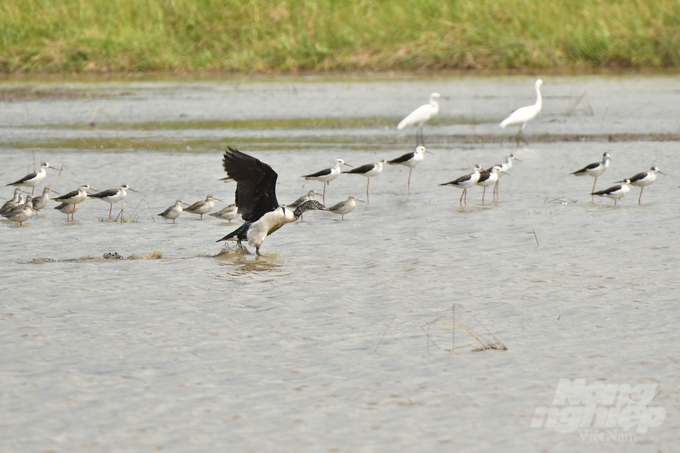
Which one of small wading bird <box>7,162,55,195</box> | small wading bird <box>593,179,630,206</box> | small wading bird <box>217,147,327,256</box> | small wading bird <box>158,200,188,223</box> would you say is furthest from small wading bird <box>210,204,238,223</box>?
small wading bird <box>593,179,630,206</box>

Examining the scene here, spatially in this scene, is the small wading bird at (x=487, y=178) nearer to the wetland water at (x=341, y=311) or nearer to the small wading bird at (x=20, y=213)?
the wetland water at (x=341, y=311)

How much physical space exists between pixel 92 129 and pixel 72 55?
11.5m

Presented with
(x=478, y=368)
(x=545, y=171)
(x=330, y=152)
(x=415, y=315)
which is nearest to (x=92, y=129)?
(x=330, y=152)

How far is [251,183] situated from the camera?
10.2 m

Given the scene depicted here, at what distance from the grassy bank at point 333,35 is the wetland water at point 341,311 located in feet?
40.7

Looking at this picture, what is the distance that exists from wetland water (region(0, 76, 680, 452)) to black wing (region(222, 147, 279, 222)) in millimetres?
457

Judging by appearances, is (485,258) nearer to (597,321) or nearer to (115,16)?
(597,321)

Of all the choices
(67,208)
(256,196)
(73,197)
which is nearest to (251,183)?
(256,196)

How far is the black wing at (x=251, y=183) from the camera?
9719 mm

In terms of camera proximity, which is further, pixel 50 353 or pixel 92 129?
pixel 92 129

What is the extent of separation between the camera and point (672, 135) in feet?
59.9

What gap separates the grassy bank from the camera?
29.1 m

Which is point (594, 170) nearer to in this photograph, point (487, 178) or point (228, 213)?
point (487, 178)

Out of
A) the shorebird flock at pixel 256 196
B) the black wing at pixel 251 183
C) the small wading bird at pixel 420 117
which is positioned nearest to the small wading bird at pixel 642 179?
the shorebird flock at pixel 256 196
